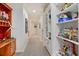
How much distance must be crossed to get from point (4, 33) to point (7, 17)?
37 centimetres

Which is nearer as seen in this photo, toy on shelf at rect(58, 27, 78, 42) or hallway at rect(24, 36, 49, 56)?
toy on shelf at rect(58, 27, 78, 42)

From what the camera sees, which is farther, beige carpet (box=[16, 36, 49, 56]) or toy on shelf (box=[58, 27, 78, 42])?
beige carpet (box=[16, 36, 49, 56])

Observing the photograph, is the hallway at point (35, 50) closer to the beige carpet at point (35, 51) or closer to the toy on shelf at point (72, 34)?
the beige carpet at point (35, 51)

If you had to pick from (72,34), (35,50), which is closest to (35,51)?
(35,50)

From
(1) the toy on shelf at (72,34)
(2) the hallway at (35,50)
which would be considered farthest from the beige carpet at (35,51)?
(1) the toy on shelf at (72,34)

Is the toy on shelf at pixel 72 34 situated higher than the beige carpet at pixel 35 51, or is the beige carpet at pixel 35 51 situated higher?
the toy on shelf at pixel 72 34

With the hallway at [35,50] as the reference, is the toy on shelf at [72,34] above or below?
above

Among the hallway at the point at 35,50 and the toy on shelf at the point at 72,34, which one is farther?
the hallway at the point at 35,50

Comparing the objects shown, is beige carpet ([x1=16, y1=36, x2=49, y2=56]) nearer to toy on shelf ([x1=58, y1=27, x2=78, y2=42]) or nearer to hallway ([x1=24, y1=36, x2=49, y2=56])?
hallway ([x1=24, y1=36, x2=49, y2=56])

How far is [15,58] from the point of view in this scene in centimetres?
111

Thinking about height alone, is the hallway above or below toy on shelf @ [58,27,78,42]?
below

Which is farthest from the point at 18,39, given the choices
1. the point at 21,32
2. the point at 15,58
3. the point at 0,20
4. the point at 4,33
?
the point at 15,58

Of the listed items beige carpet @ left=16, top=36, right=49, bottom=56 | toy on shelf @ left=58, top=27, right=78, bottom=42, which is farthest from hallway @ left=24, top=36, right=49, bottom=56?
toy on shelf @ left=58, top=27, right=78, bottom=42

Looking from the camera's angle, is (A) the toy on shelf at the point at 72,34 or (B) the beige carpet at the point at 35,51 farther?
(B) the beige carpet at the point at 35,51
